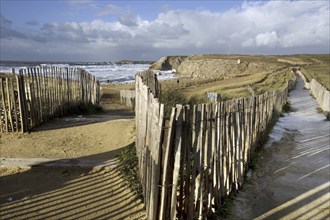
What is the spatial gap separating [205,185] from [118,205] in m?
1.40

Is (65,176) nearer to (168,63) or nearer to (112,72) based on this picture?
(112,72)

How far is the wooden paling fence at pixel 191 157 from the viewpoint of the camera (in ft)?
12.0

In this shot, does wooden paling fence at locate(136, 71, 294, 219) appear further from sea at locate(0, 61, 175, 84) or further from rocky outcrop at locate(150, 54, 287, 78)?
rocky outcrop at locate(150, 54, 287, 78)

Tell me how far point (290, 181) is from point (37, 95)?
24.5ft

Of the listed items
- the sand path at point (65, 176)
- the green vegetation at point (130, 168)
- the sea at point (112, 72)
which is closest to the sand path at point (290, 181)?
the green vegetation at point (130, 168)

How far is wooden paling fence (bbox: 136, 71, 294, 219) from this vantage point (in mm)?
3654

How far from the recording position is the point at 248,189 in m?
5.88

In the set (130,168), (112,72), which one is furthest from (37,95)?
(112,72)

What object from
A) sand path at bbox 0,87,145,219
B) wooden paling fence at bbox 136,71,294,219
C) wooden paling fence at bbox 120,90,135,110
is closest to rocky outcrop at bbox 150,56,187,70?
wooden paling fence at bbox 120,90,135,110

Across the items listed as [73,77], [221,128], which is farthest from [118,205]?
[73,77]

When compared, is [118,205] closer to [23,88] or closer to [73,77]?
[23,88]

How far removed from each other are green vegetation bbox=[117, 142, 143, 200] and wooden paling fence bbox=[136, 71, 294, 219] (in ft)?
2.00

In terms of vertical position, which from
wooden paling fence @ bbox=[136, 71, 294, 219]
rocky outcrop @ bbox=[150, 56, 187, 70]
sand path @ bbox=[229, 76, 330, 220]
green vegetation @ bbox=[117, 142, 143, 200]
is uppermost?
rocky outcrop @ bbox=[150, 56, 187, 70]

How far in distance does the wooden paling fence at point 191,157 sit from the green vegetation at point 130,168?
0.61 metres
